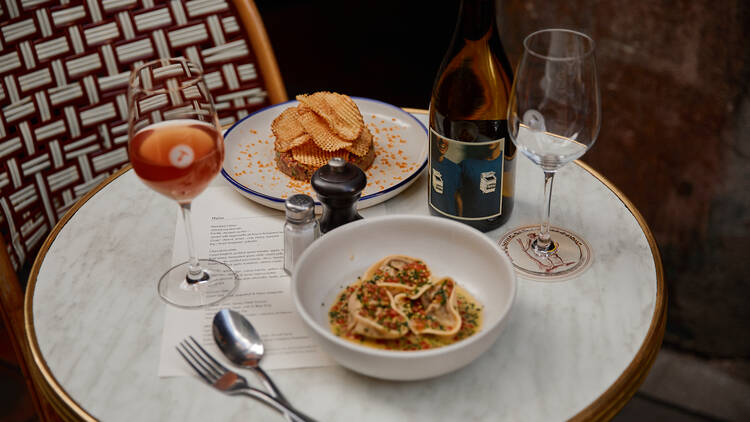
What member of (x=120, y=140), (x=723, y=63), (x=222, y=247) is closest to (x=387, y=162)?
(x=222, y=247)

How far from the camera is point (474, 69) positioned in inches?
43.3

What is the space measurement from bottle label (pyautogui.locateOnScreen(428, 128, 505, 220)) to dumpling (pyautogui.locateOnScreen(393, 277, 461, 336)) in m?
0.20

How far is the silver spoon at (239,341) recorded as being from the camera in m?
0.84

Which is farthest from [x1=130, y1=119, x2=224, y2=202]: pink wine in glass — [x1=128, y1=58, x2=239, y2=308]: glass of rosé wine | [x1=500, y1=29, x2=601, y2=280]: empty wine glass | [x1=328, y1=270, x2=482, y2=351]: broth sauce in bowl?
[x1=500, y1=29, x2=601, y2=280]: empty wine glass

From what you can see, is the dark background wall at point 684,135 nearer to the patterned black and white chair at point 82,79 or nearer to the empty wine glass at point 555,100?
the patterned black and white chair at point 82,79

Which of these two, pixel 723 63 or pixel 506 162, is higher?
pixel 506 162

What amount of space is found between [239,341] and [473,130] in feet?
1.55

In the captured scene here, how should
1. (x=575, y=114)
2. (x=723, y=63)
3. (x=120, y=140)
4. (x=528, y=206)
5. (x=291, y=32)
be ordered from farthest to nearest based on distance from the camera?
(x=291, y=32) < (x=723, y=63) < (x=120, y=140) < (x=528, y=206) < (x=575, y=114)

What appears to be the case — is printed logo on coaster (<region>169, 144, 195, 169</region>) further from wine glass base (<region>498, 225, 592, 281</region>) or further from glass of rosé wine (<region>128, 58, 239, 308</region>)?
wine glass base (<region>498, 225, 592, 281</region>)

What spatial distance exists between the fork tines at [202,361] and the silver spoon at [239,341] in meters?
0.02

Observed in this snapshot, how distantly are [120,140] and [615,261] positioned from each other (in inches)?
44.3

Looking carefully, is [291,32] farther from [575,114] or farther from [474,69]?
[575,114]

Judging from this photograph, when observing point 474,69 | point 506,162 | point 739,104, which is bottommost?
point 739,104

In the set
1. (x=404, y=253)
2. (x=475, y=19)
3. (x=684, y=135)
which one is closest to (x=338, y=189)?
(x=404, y=253)
